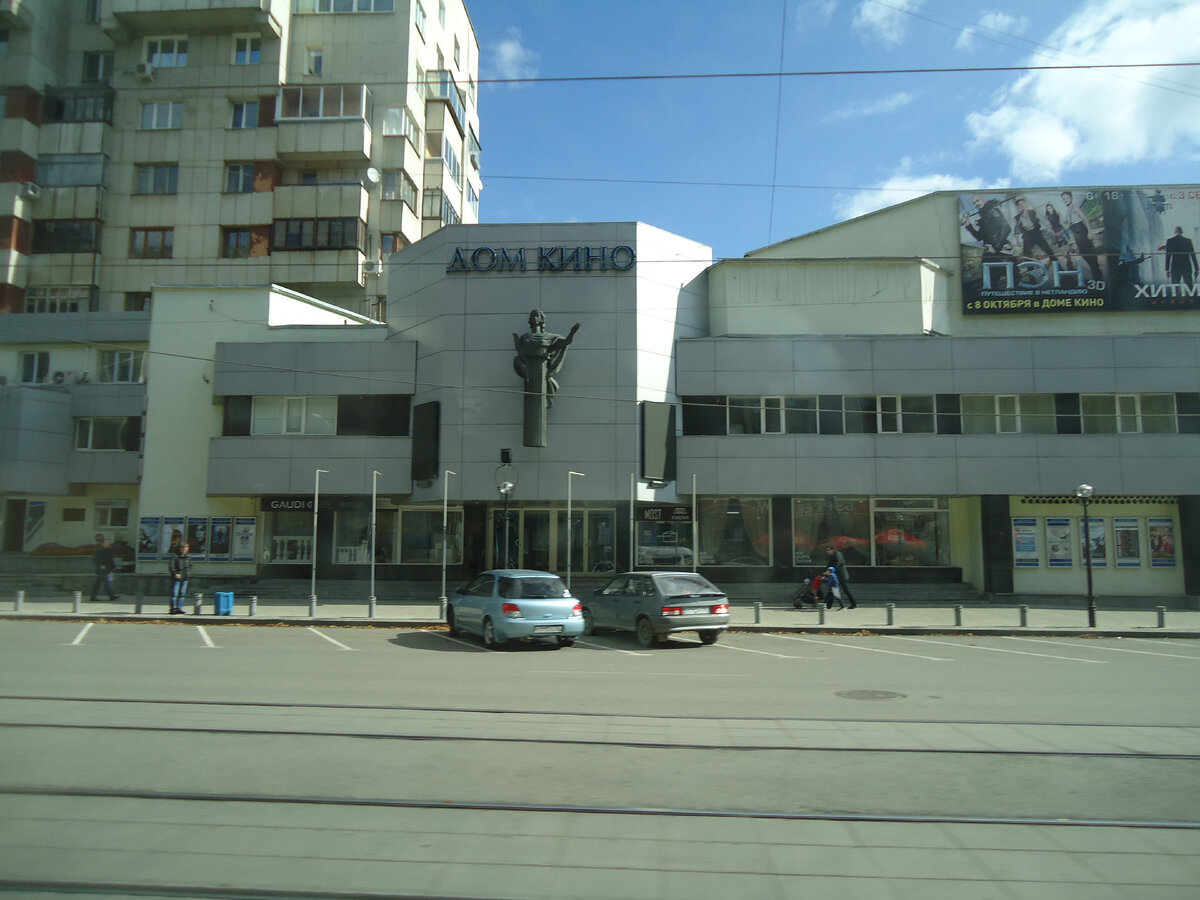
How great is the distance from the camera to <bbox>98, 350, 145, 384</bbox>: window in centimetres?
3388

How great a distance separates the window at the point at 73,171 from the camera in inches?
1634

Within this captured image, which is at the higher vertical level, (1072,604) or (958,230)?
(958,230)

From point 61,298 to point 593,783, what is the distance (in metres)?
44.6

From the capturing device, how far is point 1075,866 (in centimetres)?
504

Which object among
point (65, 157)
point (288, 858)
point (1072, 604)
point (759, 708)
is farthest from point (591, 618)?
point (65, 157)

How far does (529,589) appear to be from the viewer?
1673 centimetres

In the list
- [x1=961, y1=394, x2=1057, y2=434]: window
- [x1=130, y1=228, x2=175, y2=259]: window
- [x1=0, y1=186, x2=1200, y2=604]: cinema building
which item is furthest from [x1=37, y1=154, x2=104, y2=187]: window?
[x1=961, y1=394, x2=1057, y2=434]: window

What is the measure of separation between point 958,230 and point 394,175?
26.9 meters

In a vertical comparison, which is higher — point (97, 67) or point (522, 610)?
point (97, 67)

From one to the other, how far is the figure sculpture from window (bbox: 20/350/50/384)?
2165 cm

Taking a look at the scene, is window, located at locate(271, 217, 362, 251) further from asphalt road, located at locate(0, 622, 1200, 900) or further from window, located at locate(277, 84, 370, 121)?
asphalt road, located at locate(0, 622, 1200, 900)

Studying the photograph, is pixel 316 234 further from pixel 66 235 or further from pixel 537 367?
pixel 537 367

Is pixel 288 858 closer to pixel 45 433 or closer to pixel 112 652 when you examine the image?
pixel 112 652

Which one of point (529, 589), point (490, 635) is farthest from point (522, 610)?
point (490, 635)
